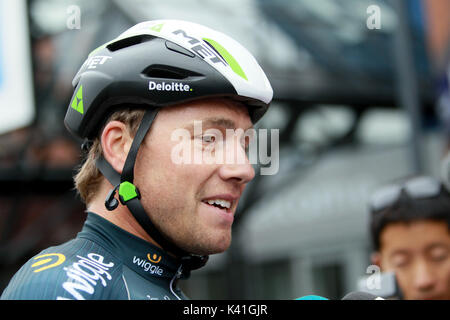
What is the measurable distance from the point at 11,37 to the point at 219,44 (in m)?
6.32

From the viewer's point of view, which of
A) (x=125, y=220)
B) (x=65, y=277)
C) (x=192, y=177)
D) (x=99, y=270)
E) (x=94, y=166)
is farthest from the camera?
(x=94, y=166)

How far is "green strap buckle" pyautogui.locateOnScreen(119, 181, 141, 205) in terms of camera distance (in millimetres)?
1980

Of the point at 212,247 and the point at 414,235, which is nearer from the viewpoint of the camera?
the point at 212,247

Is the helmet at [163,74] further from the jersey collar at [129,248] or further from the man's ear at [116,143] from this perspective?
the jersey collar at [129,248]

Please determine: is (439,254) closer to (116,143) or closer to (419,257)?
(419,257)

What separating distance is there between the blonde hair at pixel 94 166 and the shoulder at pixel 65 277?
0.37 m

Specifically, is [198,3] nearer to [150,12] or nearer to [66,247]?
[150,12]

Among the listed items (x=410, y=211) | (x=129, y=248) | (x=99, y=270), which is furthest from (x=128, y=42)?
(x=410, y=211)

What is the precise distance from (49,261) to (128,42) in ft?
2.90

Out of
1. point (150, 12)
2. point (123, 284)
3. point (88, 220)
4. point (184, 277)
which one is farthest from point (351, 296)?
point (150, 12)

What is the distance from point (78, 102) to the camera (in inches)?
87.2

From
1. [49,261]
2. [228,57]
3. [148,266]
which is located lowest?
[148,266]

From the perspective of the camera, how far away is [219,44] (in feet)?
7.09

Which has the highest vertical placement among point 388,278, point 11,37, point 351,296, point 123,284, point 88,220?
point 11,37
